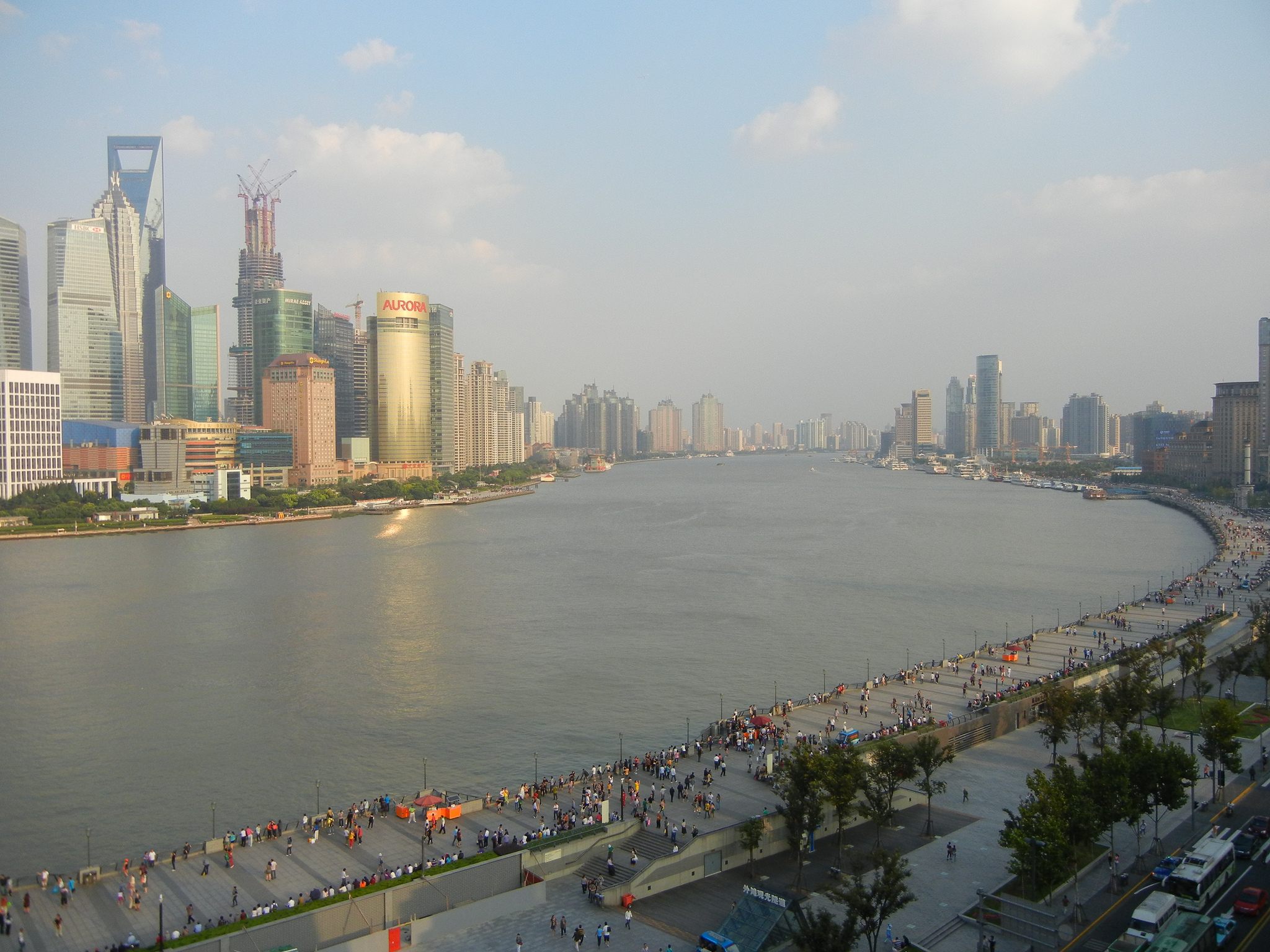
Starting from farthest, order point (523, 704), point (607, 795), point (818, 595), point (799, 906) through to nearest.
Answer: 1. point (818, 595)
2. point (523, 704)
3. point (607, 795)
4. point (799, 906)

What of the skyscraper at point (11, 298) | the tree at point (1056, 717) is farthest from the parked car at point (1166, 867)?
the skyscraper at point (11, 298)

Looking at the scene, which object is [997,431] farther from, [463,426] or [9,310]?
[9,310]

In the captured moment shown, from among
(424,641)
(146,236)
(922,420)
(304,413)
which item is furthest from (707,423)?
(424,641)

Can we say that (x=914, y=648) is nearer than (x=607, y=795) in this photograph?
No

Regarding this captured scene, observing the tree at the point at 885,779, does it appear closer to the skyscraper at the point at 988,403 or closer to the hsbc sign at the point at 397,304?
the hsbc sign at the point at 397,304

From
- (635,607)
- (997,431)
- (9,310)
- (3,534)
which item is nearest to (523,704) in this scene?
(635,607)
